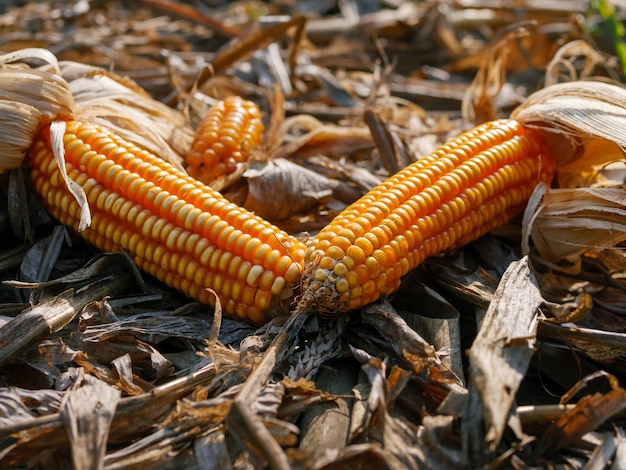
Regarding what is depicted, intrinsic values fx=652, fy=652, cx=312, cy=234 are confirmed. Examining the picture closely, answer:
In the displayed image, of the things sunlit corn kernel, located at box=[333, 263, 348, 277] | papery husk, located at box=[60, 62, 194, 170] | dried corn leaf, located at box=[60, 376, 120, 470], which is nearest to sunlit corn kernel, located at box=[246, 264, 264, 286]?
sunlit corn kernel, located at box=[333, 263, 348, 277]

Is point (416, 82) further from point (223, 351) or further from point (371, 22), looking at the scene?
point (223, 351)

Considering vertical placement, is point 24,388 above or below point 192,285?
below

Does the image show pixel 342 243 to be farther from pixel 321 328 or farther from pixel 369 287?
pixel 321 328

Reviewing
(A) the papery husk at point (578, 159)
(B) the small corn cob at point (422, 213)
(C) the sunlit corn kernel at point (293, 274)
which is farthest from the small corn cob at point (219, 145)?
(A) the papery husk at point (578, 159)

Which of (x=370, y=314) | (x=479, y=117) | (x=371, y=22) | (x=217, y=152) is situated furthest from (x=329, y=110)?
(x=370, y=314)

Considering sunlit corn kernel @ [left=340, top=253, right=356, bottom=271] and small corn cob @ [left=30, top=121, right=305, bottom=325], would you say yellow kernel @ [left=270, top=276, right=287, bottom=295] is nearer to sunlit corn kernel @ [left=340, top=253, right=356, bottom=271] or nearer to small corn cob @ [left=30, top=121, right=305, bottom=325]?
small corn cob @ [left=30, top=121, right=305, bottom=325]

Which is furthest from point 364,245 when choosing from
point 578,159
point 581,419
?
point 578,159

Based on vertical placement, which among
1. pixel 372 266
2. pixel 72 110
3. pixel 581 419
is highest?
pixel 72 110
